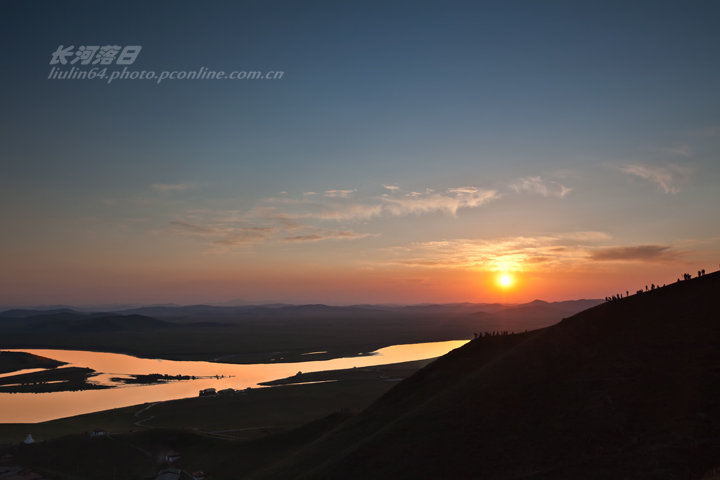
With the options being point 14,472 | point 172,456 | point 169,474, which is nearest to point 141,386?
point 172,456

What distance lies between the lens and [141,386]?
5364 inches

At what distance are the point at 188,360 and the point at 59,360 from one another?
5122 centimetres

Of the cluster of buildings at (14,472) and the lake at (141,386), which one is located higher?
the cluster of buildings at (14,472)

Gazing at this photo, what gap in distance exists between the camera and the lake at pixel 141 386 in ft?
355

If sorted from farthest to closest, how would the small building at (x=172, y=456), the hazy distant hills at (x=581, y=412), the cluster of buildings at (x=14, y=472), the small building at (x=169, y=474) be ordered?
the small building at (x=172, y=456) → the small building at (x=169, y=474) → the cluster of buildings at (x=14, y=472) → the hazy distant hills at (x=581, y=412)

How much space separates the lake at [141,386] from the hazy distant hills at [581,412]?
85.0 meters

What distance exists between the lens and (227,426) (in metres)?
86.4

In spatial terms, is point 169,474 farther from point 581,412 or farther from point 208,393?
point 208,393

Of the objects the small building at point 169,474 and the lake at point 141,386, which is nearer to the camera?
the small building at point 169,474

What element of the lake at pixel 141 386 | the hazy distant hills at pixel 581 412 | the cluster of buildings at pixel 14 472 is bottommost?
the lake at pixel 141 386

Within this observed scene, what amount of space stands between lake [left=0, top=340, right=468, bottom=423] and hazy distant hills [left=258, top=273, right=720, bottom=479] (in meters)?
85.0

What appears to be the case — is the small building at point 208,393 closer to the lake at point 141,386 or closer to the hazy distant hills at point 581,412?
the lake at point 141,386

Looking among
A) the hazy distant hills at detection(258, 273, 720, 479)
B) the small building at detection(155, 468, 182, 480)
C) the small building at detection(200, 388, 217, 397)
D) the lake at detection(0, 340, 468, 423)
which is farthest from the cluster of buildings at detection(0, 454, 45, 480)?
the small building at detection(200, 388, 217, 397)

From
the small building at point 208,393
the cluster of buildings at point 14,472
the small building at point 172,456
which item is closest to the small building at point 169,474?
the small building at point 172,456
